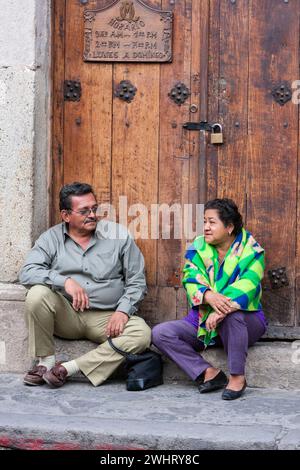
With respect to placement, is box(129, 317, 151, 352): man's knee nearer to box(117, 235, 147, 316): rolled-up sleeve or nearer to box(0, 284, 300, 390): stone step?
box(117, 235, 147, 316): rolled-up sleeve

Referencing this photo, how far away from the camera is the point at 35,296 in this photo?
5.24 metres

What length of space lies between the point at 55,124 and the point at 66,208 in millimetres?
629

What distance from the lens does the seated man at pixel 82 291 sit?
527 cm

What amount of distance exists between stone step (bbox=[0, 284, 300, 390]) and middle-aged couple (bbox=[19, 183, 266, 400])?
10 cm

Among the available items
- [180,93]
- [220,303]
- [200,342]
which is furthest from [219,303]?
[180,93]

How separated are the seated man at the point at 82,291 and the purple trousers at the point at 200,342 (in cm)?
13

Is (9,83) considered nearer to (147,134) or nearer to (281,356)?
(147,134)

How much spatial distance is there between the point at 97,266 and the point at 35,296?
0.41 metres

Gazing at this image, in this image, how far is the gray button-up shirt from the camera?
5.38 meters

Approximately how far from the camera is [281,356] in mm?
5266

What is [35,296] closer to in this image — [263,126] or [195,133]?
[195,133]

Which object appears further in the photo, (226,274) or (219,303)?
Result: (226,274)

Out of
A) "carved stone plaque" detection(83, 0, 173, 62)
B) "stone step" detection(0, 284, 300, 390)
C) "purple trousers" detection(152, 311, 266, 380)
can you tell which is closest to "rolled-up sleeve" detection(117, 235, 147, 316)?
"purple trousers" detection(152, 311, 266, 380)

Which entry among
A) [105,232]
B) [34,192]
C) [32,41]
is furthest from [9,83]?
[105,232]
